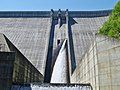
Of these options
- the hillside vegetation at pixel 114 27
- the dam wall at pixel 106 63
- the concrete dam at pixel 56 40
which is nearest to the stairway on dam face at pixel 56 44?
the concrete dam at pixel 56 40

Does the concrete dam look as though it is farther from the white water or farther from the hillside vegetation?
the hillside vegetation

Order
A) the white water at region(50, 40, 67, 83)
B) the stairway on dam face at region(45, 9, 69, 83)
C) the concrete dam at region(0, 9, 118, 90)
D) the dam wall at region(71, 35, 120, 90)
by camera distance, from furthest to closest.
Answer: the stairway on dam face at region(45, 9, 69, 83)
the white water at region(50, 40, 67, 83)
the concrete dam at region(0, 9, 118, 90)
the dam wall at region(71, 35, 120, 90)

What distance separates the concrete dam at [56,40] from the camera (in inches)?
580

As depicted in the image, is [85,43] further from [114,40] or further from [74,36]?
[114,40]

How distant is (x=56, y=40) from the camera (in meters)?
34.0

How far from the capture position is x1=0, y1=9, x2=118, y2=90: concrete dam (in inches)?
580

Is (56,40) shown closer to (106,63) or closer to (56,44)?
(56,44)

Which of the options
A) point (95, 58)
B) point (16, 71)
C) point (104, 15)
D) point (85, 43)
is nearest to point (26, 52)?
point (85, 43)

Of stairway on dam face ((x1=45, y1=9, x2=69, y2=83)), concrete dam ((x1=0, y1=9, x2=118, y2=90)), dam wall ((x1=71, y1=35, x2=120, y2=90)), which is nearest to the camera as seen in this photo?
dam wall ((x1=71, y1=35, x2=120, y2=90))

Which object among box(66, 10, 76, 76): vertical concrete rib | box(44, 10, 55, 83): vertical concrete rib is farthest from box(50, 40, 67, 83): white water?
box(66, 10, 76, 76): vertical concrete rib

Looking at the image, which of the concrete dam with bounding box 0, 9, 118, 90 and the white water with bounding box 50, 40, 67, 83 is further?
the white water with bounding box 50, 40, 67, 83

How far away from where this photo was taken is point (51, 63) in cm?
2875

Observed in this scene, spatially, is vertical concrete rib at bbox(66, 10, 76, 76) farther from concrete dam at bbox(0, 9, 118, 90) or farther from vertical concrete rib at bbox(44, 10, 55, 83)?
vertical concrete rib at bbox(44, 10, 55, 83)

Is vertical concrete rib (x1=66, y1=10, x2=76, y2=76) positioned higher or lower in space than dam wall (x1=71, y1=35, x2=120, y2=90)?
higher
